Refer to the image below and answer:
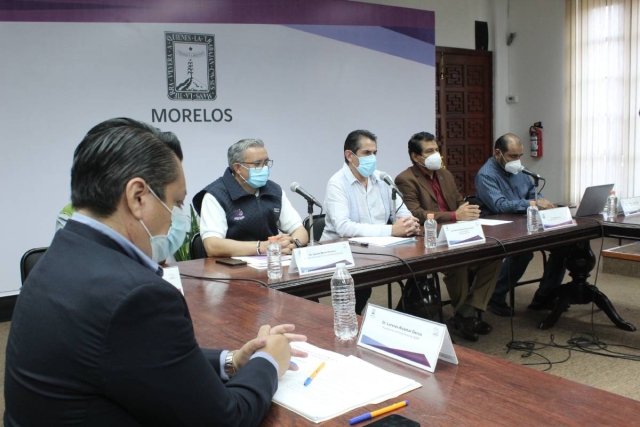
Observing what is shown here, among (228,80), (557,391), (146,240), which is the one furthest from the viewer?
(228,80)

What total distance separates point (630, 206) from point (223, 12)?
11.1 feet

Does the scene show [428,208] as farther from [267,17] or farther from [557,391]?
[557,391]

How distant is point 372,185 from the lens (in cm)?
358

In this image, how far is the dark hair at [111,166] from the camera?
3.20 feet

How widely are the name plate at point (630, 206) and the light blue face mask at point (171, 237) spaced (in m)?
3.20

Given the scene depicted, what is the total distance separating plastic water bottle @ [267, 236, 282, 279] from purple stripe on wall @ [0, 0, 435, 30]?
287 centimetres

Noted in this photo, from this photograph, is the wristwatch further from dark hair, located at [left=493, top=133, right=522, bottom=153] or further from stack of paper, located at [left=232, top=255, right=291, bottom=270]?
dark hair, located at [left=493, top=133, right=522, bottom=153]

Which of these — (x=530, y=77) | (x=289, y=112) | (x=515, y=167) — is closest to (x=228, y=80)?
(x=289, y=112)

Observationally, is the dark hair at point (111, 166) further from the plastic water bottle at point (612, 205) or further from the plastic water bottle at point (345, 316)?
the plastic water bottle at point (612, 205)

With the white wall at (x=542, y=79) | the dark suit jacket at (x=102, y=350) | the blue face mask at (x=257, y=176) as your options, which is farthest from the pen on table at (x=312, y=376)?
the white wall at (x=542, y=79)

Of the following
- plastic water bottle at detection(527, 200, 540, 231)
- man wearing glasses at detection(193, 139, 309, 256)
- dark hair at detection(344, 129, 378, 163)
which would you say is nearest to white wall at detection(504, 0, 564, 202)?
plastic water bottle at detection(527, 200, 540, 231)

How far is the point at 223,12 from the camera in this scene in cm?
489

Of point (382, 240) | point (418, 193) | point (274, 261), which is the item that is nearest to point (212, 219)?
point (274, 261)

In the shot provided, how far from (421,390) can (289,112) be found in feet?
14.0
